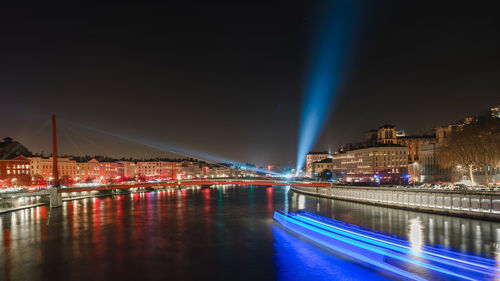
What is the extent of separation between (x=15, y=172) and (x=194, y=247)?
227 ft

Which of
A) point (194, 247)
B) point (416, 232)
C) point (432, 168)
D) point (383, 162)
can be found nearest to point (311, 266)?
point (194, 247)

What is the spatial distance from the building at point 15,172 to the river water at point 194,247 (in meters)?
44.0

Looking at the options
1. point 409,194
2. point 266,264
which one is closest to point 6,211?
point 266,264

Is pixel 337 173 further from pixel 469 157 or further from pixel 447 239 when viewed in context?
pixel 447 239

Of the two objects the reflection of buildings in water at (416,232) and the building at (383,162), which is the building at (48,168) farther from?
the reflection of buildings in water at (416,232)

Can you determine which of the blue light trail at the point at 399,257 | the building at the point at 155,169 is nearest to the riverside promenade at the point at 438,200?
the blue light trail at the point at 399,257

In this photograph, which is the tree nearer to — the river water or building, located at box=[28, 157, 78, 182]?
the river water

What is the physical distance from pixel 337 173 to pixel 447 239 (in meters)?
94.2

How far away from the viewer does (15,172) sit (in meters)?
73.6

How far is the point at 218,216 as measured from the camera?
119ft

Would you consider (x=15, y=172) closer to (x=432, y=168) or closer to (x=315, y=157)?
(x=432, y=168)

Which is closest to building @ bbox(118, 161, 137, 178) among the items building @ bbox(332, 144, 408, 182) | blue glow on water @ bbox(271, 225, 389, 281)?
building @ bbox(332, 144, 408, 182)

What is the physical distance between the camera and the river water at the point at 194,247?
1530cm

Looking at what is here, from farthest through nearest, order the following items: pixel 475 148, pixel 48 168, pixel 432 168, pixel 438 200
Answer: pixel 48 168
pixel 432 168
pixel 475 148
pixel 438 200
